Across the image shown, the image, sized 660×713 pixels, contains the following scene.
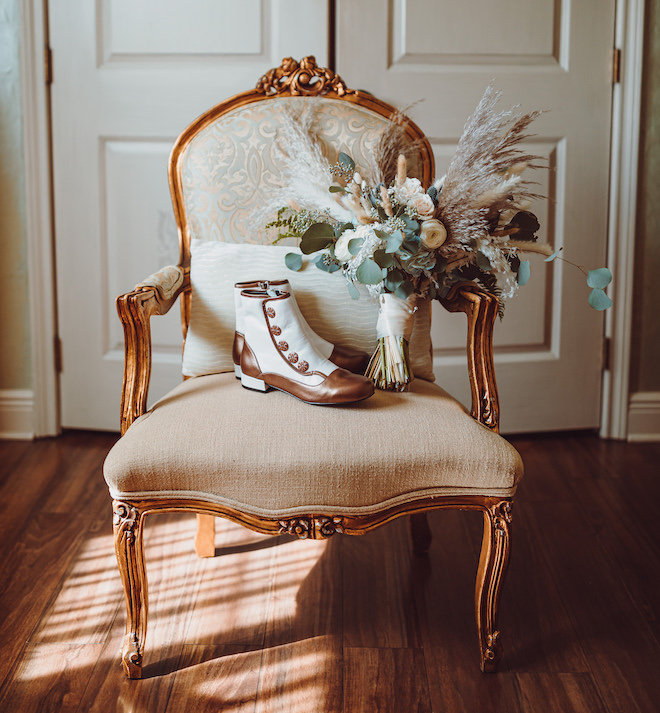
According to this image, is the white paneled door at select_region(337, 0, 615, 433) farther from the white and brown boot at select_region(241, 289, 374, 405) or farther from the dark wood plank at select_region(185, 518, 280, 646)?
the white and brown boot at select_region(241, 289, 374, 405)

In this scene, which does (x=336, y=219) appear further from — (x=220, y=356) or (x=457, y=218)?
(x=220, y=356)

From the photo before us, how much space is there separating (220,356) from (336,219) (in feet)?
1.19

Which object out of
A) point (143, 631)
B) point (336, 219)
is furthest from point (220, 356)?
point (143, 631)

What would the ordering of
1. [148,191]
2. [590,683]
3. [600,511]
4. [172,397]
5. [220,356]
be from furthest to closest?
[148,191] → [600,511] → [220,356] → [172,397] → [590,683]

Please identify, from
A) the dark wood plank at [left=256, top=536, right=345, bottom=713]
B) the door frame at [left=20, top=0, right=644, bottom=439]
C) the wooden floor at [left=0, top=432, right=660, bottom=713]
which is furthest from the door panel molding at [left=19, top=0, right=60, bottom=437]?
the dark wood plank at [left=256, top=536, right=345, bottom=713]

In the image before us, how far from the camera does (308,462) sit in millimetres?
1164

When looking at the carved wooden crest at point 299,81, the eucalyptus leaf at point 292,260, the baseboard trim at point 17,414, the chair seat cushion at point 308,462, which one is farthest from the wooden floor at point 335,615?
the carved wooden crest at point 299,81

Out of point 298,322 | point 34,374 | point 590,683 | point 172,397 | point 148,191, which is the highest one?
point 148,191

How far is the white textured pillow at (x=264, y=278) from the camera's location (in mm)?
1524

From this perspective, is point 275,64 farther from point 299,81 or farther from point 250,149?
point 250,149

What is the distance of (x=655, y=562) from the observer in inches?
66.2

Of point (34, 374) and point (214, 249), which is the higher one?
point (214, 249)

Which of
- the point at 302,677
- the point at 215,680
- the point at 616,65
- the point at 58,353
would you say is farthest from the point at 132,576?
the point at 616,65

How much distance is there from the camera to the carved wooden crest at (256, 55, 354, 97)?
1.70 metres
